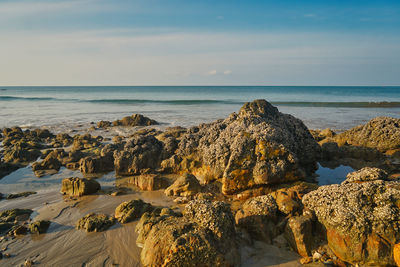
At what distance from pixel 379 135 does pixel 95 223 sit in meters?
10.3

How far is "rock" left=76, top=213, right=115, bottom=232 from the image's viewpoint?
19.0 ft

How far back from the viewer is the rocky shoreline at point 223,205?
4.28 meters

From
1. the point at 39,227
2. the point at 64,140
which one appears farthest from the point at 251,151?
the point at 64,140

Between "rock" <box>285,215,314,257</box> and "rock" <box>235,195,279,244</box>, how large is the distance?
0.38 meters

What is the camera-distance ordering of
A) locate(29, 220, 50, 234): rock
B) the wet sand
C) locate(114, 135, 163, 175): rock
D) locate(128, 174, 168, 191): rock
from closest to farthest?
1. the wet sand
2. locate(29, 220, 50, 234): rock
3. locate(128, 174, 168, 191): rock
4. locate(114, 135, 163, 175): rock

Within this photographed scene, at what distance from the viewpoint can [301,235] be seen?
4.52m

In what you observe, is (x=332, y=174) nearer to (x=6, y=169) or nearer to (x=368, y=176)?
(x=368, y=176)

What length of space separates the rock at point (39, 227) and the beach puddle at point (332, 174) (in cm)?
704

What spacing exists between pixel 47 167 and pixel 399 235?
430 inches

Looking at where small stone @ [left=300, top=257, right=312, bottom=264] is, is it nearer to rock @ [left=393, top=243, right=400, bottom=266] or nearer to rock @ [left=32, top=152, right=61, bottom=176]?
rock @ [left=393, top=243, right=400, bottom=266]

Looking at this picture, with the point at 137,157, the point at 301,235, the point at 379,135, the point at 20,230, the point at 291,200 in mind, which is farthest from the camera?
the point at 379,135

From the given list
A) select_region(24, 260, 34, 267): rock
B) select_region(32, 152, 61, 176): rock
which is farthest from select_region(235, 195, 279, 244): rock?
select_region(32, 152, 61, 176): rock

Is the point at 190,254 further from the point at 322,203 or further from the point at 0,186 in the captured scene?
the point at 0,186

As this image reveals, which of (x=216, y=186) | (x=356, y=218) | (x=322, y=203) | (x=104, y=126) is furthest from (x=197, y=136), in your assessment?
(x=104, y=126)
